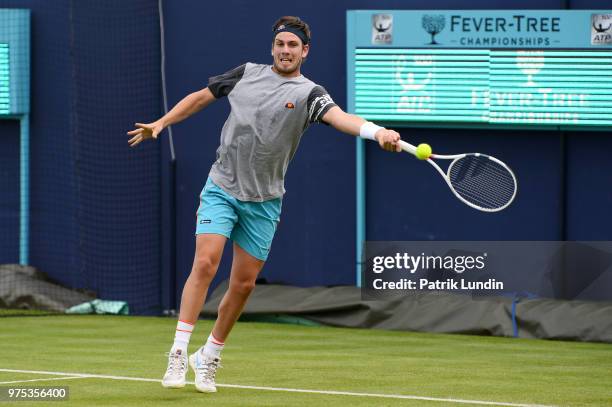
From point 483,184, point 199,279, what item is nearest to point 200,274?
point 199,279

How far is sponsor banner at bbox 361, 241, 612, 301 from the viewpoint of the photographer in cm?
1297

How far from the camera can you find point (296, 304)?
534 inches

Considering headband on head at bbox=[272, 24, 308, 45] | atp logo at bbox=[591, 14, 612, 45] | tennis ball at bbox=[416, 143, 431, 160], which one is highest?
atp logo at bbox=[591, 14, 612, 45]

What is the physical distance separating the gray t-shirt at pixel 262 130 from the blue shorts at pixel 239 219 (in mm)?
52

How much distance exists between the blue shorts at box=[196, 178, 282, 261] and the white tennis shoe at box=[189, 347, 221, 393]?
649 millimetres

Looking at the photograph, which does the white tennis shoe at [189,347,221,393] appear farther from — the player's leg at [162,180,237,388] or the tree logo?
the tree logo

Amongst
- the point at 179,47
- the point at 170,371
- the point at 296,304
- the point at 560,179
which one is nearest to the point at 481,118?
the point at 560,179

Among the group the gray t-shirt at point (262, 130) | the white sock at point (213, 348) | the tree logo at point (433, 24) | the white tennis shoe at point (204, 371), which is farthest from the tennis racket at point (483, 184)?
the tree logo at point (433, 24)

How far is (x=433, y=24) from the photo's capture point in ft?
43.6

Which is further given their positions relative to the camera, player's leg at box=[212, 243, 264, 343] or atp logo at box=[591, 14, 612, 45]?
atp logo at box=[591, 14, 612, 45]

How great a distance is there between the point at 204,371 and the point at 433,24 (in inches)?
258

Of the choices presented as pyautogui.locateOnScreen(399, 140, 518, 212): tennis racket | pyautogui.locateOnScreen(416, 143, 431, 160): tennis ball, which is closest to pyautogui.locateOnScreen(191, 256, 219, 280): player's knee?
pyautogui.locateOnScreen(416, 143, 431, 160): tennis ball

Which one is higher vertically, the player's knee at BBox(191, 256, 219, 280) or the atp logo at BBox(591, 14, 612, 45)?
the atp logo at BBox(591, 14, 612, 45)

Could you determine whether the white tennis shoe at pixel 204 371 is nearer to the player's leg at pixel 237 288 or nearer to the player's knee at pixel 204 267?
the player's leg at pixel 237 288
